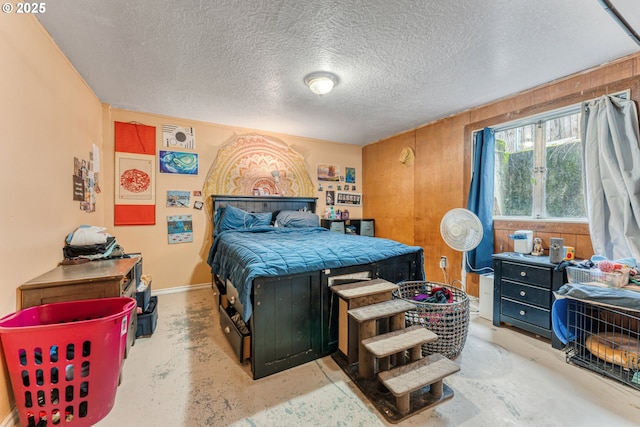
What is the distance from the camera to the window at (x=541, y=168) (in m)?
2.45

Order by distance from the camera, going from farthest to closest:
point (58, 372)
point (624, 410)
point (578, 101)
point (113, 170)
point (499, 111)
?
point (113, 170) → point (499, 111) → point (578, 101) → point (624, 410) → point (58, 372)

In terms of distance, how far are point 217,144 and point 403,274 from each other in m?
3.07

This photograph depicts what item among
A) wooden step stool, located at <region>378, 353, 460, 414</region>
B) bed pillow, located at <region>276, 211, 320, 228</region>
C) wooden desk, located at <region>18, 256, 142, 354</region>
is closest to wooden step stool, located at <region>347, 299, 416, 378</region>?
wooden step stool, located at <region>378, 353, 460, 414</region>

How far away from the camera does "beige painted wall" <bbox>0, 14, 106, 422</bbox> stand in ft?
4.51

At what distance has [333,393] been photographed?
159cm

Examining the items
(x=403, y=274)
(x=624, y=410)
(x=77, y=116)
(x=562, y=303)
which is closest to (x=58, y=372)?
(x=77, y=116)

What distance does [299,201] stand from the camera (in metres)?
4.30

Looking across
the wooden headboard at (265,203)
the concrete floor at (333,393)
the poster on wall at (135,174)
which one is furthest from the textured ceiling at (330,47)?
the concrete floor at (333,393)

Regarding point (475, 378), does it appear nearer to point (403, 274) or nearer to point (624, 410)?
point (624, 410)

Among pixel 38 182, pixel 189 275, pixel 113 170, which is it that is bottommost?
pixel 189 275

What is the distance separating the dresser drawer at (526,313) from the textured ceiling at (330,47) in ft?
6.82

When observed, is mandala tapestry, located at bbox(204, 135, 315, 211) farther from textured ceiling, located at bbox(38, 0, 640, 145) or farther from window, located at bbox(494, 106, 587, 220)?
window, located at bbox(494, 106, 587, 220)

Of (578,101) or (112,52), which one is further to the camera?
(578,101)
